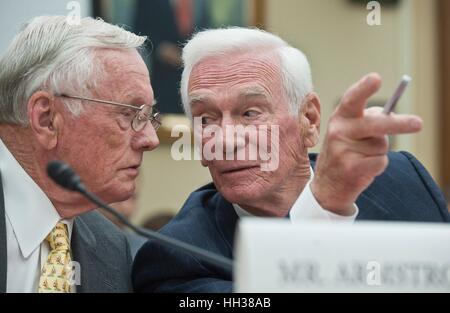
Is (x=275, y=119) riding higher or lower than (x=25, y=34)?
lower

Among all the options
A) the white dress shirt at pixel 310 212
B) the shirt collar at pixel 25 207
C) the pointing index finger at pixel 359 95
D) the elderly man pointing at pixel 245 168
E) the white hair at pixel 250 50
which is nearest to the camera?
the pointing index finger at pixel 359 95

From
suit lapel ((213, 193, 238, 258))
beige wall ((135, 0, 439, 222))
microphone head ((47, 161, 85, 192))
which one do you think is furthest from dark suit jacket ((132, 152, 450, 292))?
beige wall ((135, 0, 439, 222))

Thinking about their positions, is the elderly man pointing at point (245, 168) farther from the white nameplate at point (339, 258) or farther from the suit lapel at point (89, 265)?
the white nameplate at point (339, 258)

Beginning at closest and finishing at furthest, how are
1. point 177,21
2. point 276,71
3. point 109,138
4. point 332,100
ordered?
1. point 109,138
2. point 276,71
3. point 177,21
4. point 332,100

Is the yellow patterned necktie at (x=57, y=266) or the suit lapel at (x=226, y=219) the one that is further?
the suit lapel at (x=226, y=219)

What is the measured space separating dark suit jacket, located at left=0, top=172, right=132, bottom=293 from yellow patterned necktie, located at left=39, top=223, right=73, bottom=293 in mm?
64

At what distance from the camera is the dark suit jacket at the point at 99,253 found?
2.09 m

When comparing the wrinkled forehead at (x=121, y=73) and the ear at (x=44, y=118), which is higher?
the wrinkled forehead at (x=121, y=73)

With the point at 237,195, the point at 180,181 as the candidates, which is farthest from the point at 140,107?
the point at 180,181

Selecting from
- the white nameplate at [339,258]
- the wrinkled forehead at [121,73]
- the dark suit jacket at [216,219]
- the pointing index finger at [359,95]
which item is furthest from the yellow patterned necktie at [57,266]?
the pointing index finger at [359,95]

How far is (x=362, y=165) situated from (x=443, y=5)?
4.33 metres

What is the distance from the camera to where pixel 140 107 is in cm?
216
